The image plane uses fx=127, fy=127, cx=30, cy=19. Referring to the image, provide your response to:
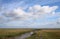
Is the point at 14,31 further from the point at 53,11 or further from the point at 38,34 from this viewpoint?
Result: the point at 53,11

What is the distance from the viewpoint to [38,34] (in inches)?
135

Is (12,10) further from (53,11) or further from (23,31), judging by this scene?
(53,11)

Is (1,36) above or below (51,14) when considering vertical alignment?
below

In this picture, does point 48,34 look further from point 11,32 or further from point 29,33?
point 11,32

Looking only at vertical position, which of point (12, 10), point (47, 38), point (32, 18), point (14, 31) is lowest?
point (47, 38)

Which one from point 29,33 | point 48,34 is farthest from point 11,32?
point 48,34

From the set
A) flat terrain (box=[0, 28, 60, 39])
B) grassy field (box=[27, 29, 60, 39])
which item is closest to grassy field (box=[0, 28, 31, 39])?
flat terrain (box=[0, 28, 60, 39])

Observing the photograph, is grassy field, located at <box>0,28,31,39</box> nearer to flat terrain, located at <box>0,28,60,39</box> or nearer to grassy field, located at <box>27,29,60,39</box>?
flat terrain, located at <box>0,28,60,39</box>

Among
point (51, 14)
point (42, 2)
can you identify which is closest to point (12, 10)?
point (42, 2)

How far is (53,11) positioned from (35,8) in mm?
508

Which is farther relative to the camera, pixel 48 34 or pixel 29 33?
pixel 29 33

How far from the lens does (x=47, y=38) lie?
3.37 m

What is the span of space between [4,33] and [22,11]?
785 mm

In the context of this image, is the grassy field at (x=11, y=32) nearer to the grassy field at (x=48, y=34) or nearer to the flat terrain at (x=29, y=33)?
the flat terrain at (x=29, y=33)
